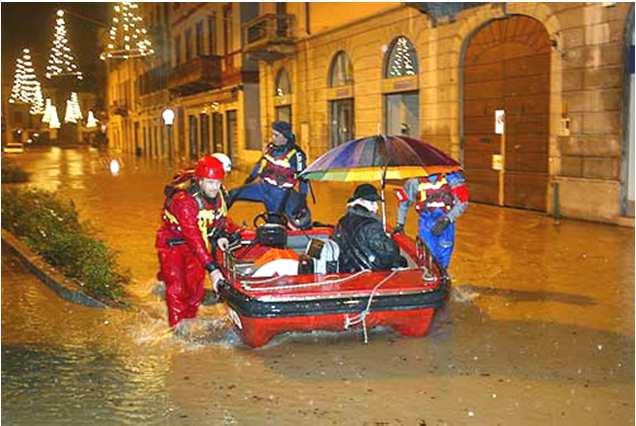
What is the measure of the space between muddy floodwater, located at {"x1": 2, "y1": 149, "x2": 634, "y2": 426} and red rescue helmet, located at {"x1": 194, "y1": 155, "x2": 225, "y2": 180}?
1368 mm

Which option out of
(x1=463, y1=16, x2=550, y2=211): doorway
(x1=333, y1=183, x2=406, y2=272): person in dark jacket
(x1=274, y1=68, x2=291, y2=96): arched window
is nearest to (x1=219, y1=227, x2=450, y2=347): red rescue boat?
(x1=333, y1=183, x2=406, y2=272): person in dark jacket

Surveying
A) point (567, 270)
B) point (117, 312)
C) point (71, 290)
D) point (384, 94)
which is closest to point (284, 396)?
point (117, 312)

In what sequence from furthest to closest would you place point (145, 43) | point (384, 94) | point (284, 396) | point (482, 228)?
point (145, 43), point (384, 94), point (482, 228), point (284, 396)

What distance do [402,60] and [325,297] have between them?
50.5ft

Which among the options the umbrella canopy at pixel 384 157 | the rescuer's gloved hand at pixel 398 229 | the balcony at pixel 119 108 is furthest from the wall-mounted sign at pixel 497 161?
the balcony at pixel 119 108

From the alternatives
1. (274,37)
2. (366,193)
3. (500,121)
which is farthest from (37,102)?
(366,193)

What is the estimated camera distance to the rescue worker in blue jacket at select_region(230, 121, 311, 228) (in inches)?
354

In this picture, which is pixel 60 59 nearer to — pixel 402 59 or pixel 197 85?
pixel 197 85

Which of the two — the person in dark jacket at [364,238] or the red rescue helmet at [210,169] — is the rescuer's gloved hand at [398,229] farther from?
the red rescue helmet at [210,169]

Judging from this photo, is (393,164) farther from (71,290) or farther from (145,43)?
(145,43)

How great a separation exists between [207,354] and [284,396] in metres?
1.15

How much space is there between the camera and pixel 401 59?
67.6ft

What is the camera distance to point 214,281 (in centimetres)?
634

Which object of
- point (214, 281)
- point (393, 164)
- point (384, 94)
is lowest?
point (214, 281)
